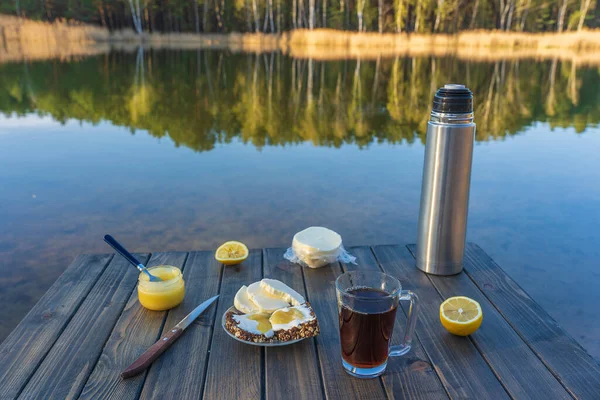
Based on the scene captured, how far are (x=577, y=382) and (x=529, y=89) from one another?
1441 centimetres

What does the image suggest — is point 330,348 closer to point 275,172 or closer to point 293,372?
point 293,372

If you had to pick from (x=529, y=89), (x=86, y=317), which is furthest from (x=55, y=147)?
(x=529, y=89)

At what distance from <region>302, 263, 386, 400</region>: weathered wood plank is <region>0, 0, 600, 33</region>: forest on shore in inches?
1456

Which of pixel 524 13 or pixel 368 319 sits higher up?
pixel 524 13

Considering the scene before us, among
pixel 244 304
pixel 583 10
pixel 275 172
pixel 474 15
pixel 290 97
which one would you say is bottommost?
pixel 275 172

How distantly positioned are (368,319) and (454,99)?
1.14m

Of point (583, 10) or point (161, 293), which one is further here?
point (583, 10)

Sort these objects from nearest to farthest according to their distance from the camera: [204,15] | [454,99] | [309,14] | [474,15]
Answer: [454,99]
[204,15]
[474,15]
[309,14]

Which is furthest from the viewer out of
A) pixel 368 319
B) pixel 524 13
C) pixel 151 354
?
pixel 524 13

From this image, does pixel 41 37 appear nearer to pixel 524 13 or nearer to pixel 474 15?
pixel 474 15

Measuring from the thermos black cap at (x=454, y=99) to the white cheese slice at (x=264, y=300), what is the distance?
1.11 metres

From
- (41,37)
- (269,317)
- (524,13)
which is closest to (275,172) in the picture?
(269,317)

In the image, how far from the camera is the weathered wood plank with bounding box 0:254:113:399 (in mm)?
1540

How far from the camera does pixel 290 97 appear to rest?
12258mm
